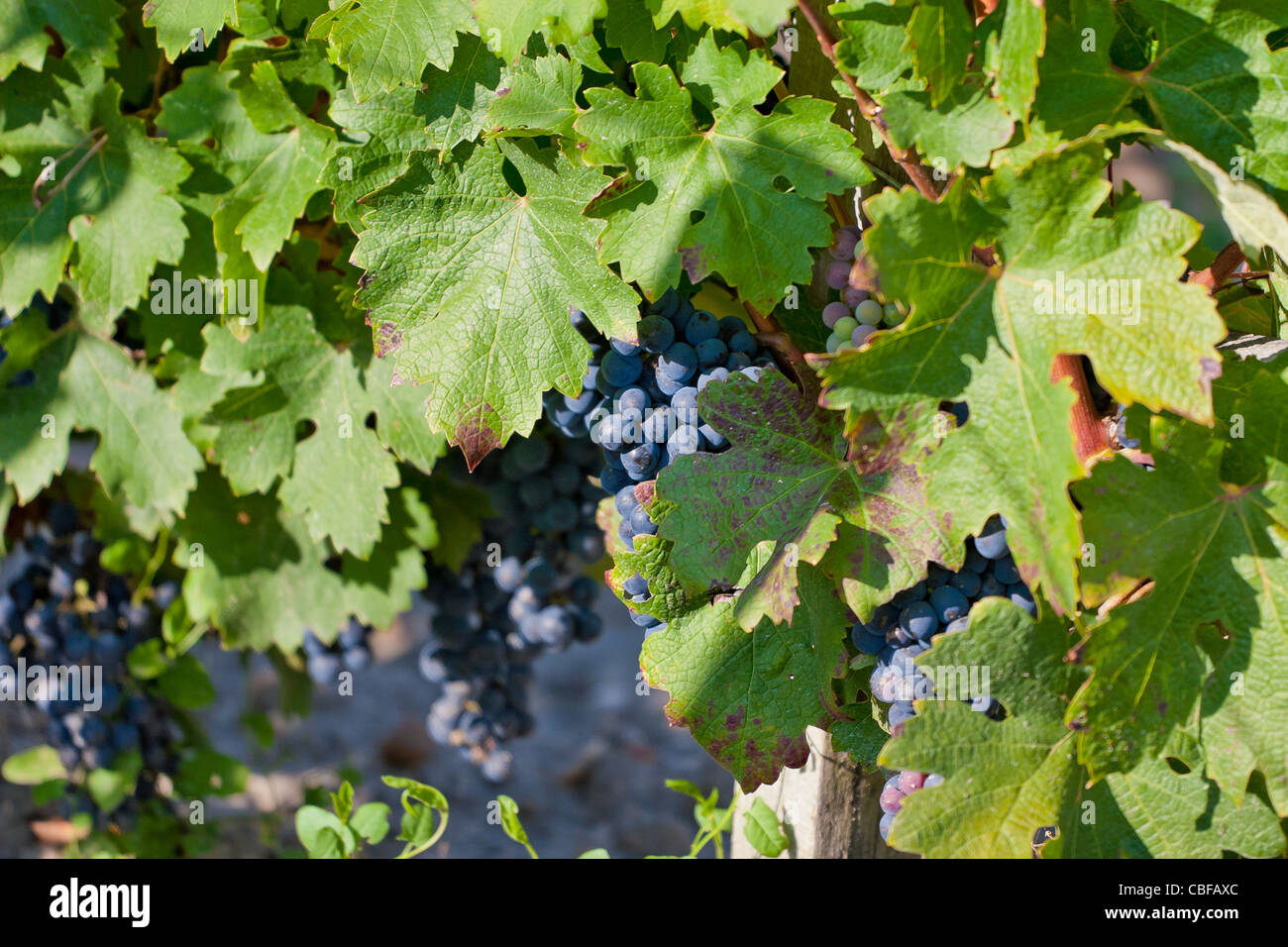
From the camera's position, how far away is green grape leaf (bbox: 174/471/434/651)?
1.92m

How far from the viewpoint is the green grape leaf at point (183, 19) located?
1.31m

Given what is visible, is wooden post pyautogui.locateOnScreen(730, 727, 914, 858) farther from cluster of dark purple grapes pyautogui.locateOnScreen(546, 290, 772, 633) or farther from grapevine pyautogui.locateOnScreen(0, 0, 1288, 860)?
cluster of dark purple grapes pyautogui.locateOnScreen(546, 290, 772, 633)

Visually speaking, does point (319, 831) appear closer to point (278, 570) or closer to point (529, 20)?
point (278, 570)

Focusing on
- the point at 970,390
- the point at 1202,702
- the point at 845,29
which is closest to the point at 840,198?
the point at 845,29

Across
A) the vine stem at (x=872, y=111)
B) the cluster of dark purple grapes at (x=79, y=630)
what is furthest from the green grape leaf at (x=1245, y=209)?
the cluster of dark purple grapes at (x=79, y=630)

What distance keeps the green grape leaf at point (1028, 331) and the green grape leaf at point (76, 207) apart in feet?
3.71

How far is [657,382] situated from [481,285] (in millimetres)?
268

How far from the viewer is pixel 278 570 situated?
195 cm

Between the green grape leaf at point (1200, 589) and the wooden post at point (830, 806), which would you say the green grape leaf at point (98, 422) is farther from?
the green grape leaf at point (1200, 589)

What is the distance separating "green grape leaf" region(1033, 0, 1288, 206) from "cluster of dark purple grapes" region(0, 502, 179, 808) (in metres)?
2.01

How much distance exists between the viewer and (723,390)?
4.05ft

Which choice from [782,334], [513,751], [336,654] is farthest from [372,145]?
[513,751]

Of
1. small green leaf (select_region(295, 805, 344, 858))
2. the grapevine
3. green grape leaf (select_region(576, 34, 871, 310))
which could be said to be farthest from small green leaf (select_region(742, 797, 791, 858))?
green grape leaf (select_region(576, 34, 871, 310))

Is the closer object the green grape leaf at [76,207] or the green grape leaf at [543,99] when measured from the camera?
the green grape leaf at [543,99]
